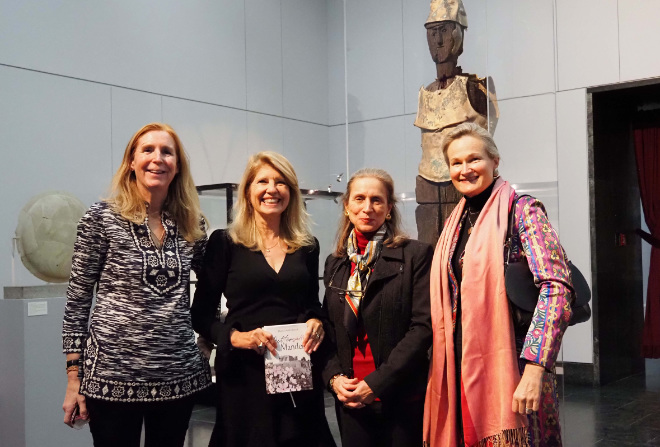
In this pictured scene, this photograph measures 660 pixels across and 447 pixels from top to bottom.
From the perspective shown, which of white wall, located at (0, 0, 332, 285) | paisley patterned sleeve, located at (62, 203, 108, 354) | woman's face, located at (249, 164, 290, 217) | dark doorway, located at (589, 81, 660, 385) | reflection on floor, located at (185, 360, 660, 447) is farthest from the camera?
dark doorway, located at (589, 81, 660, 385)

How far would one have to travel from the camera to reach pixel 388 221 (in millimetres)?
2617

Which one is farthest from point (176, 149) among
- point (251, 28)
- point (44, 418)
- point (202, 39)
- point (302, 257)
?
point (251, 28)

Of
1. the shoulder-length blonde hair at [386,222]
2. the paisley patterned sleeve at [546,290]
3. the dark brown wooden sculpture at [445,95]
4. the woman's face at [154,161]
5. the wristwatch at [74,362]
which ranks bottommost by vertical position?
the wristwatch at [74,362]

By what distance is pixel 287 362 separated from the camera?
2.45 meters

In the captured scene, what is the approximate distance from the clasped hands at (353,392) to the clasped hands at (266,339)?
16 cm

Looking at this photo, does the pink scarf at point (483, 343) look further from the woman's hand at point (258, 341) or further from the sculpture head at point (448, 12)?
the sculpture head at point (448, 12)

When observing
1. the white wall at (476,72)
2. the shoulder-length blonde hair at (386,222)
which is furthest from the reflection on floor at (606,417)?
the shoulder-length blonde hair at (386,222)

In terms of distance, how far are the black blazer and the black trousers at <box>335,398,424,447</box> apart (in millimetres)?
46

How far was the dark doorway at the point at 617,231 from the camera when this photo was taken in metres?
6.88

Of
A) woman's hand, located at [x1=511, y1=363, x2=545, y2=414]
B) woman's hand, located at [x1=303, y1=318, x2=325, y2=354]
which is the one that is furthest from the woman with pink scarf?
woman's hand, located at [x1=303, y1=318, x2=325, y2=354]

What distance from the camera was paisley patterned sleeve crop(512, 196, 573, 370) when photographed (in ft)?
6.93

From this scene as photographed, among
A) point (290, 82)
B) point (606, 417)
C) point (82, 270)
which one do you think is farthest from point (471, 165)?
point (290, 82)

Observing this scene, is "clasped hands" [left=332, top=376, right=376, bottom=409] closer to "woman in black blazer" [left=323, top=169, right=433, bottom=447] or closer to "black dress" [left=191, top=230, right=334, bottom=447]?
"woman in black blazer" [left=323, top=169, right=433, bottom=447]

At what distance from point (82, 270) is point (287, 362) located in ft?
2.43
